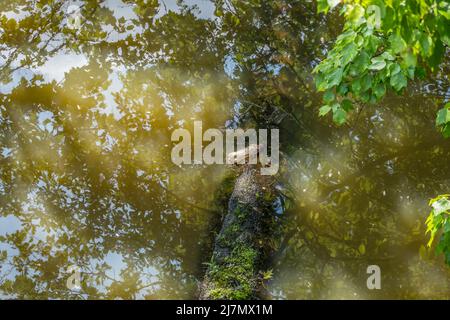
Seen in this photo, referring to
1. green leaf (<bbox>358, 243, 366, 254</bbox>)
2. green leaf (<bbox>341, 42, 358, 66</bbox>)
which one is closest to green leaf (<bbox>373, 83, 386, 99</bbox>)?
green leaf (<bbox>341, 42, 358, 66</bbox>)

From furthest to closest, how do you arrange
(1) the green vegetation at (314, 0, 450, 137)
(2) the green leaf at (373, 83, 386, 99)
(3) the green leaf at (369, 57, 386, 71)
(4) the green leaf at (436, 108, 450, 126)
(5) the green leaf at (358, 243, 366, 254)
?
(5) the green leaf at (358, 243, 366, 254), (4) the green leaf at (436, 108, 450, 126), (2) the green leaf at (373, 83, 386, 99), (3) the green leaf at (369, 57, 386, 71), (1) the green vegetation at (314, 0, 450, 137)

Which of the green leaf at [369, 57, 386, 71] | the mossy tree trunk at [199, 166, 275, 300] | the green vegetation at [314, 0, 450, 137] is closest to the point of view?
the green vegetation at [314, 0, 450, 137]

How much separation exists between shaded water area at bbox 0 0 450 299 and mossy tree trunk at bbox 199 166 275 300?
157cm

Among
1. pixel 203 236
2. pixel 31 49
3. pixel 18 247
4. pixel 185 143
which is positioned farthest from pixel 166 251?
pixel 31 49

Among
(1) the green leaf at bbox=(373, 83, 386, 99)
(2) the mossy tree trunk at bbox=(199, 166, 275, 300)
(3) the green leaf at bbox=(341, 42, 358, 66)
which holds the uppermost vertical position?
(3) the green leaf at bbox=(341, 42, 358, 66)

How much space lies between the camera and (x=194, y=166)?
29.3 feet

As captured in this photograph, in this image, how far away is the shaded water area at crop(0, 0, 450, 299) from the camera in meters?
8.36

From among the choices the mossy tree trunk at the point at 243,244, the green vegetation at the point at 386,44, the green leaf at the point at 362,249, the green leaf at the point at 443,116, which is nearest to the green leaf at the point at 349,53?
the green vegetation at the point at 386,44

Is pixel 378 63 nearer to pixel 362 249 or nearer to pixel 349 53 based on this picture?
pixel 349 53

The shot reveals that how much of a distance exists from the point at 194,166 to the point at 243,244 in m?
3.65

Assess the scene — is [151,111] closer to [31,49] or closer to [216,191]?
[216,191]

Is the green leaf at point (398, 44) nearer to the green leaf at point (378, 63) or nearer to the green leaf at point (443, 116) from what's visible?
the green leaf at point (378, 63)

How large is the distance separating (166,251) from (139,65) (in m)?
4.19

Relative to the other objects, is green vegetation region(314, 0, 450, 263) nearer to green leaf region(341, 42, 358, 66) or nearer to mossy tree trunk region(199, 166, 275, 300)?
green leaf region(341, 42, 358, 66)
